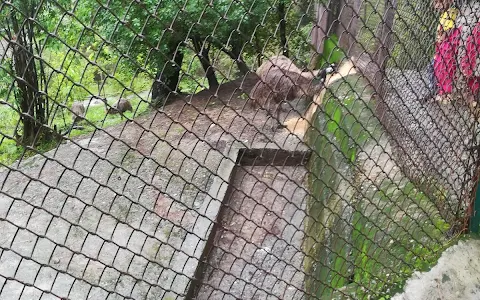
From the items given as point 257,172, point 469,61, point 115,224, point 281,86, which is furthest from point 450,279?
point 281,86

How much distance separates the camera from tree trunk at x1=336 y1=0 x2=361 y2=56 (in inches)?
65.8

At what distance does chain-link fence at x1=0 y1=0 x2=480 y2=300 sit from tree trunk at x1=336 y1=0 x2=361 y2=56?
3 cm

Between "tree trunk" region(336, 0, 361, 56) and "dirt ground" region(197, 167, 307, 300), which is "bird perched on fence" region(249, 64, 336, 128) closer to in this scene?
"tree trunk" region(336, 0, 361, 56)

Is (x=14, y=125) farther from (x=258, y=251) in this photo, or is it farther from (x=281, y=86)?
(x=258, y=251)

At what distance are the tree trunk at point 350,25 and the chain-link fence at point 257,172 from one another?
0.03 metres

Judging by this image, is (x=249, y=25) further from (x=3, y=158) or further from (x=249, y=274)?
(x=3, y=158)

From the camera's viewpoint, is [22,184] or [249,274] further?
[22,184]

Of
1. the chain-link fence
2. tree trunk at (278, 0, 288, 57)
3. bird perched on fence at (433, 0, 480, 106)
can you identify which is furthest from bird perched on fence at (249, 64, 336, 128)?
bird perched on fence at (433, 0, 480, 106)

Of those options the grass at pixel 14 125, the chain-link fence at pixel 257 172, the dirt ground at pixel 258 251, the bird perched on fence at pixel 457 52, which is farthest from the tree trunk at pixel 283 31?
the grass at pixel 14 125

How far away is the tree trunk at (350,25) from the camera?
1.67 metres

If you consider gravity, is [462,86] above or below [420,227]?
above

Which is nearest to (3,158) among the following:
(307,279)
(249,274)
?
(249,274)

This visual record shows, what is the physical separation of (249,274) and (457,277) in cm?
170

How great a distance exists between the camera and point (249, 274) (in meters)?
3.48
